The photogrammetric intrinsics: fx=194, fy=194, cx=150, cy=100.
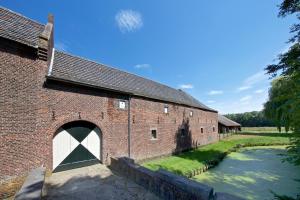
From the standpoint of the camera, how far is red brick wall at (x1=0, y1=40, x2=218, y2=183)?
6609mm

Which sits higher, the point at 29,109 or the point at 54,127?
the point at 29,109

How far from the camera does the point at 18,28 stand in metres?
7.70

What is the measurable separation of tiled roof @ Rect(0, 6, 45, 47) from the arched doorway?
385 centimetres

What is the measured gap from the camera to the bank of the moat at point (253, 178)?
32.1 feet

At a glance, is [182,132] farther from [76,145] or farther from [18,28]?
[18,28]

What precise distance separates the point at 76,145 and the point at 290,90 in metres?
8.55

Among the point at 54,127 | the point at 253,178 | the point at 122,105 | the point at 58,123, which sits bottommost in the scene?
the point at 253,178

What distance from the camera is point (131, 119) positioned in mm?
12008

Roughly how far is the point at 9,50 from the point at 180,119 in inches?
559

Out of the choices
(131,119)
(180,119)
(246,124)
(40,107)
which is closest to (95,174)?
(40,107)

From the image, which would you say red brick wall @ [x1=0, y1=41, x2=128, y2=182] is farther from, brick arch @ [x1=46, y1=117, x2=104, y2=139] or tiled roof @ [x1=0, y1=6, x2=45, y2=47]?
tiled roof @ [x1=0, y1=6, x2=45, y2=47]

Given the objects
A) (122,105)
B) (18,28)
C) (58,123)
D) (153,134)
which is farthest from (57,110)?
(153,134)

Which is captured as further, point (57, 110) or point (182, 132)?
point (182, 132)

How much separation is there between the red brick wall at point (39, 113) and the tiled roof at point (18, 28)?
0.30 m
